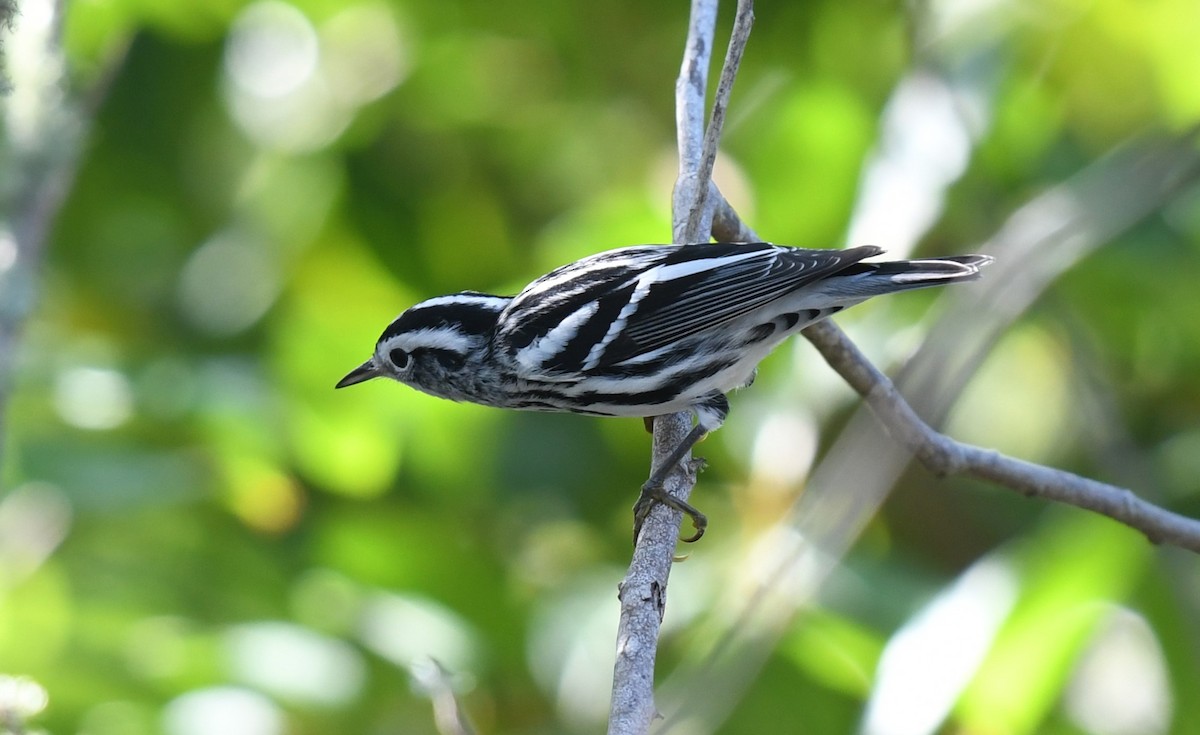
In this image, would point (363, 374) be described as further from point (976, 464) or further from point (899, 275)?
point (976, 464)

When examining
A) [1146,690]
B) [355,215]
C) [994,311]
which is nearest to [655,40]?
[355,215]

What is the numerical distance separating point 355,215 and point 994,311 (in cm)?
288

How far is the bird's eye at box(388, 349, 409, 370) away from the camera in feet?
8.80

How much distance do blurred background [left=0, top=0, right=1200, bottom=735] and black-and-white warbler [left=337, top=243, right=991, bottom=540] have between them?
0.40m

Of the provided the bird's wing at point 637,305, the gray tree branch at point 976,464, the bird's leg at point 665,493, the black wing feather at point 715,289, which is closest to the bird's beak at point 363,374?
the bird's wing at point 637,305

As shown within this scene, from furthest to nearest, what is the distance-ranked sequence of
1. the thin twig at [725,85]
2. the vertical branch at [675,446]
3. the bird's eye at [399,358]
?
1. the bird's eye at [399,358]
2. the thin twig at [725,85]
3. the vertical branch at [675,446]

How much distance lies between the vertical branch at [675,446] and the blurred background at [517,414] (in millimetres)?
454

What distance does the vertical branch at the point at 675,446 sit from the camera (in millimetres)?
1666

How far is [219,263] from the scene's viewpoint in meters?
4.02

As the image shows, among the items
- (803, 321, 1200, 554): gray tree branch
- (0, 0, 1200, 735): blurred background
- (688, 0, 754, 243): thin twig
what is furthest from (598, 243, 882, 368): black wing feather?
(0, 0, 1200, 735): blurred background

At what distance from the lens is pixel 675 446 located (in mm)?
2439

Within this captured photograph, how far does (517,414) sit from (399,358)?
1223mm

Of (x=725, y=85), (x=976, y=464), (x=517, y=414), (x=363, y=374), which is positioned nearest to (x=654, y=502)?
(x=976, y=464)

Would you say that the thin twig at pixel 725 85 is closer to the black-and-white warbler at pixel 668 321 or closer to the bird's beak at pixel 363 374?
the black-and-white warbler at pixel 668 321
